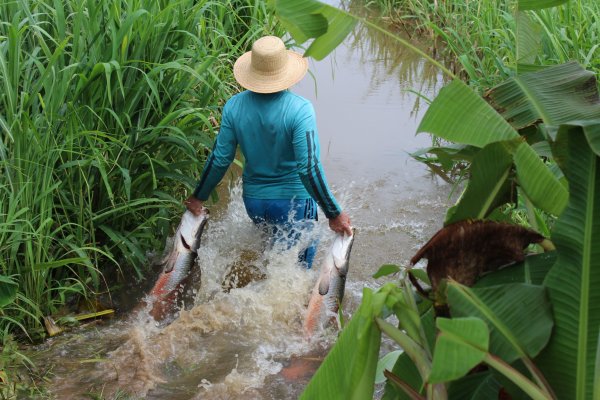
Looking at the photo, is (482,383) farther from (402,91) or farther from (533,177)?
(402,91)

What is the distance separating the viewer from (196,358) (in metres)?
4.04

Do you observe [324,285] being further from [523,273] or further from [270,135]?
[523,273]

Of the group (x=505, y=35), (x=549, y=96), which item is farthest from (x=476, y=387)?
(x=505, y=35)

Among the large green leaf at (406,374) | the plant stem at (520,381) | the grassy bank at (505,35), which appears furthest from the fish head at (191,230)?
the plant stem at (520,381)

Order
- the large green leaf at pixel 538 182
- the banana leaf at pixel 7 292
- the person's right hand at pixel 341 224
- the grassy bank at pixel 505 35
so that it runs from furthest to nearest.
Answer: the grassy bank at pixel 505 35
the person's right hand at pixel 341 224
the banana leaf at pixel 7 292
the large green leaf at pixel 538 182

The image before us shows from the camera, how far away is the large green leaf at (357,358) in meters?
1.63

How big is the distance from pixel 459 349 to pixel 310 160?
255 cm

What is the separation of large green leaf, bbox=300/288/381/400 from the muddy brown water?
2046 millimetres

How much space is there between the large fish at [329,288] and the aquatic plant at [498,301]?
2.08 meters

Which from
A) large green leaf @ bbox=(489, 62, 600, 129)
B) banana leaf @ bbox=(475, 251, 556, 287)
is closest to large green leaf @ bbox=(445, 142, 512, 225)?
banana leaf @ bbox=(475, 251, 556, 287)

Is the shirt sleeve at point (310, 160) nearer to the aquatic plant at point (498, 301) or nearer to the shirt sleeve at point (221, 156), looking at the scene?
the shirt sleeve at point (221, 156)

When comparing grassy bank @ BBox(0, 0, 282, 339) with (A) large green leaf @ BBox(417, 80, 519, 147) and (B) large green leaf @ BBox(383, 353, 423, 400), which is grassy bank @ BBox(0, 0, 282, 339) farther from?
(A) large green leaf @ BBox(417, 80, 519, 147)

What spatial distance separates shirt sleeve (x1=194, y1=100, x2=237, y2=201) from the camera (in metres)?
4.20

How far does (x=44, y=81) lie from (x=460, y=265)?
270 centimetres
